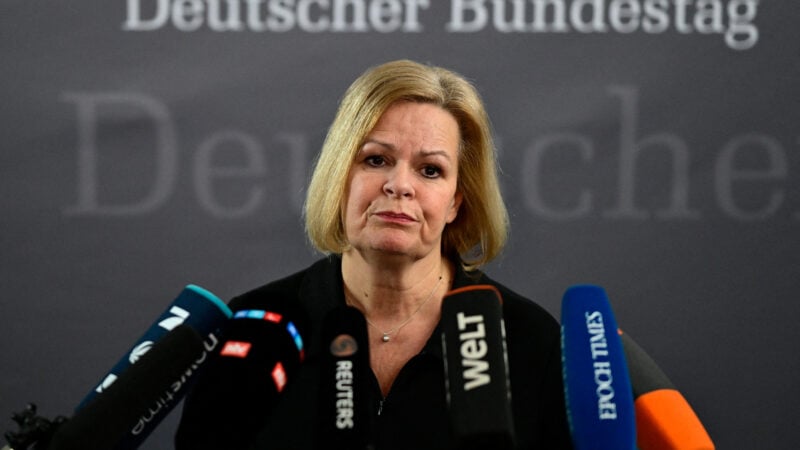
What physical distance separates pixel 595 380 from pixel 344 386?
23 cm

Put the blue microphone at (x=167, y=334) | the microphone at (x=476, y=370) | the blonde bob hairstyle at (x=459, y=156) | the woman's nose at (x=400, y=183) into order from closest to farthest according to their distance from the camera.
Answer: the microphone at (x=476, y=370) → the blue microphone at (x=167, y=334) → the woman's nose at (x=400, y=183) → the blonde bob hairstyle at (x=459, y=156)

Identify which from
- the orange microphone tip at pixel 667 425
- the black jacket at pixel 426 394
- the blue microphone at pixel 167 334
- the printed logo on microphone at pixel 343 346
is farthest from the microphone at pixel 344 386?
the orange microphone tip at pixel 667 425

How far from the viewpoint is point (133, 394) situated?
868 millimetres

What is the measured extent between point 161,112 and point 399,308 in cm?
103

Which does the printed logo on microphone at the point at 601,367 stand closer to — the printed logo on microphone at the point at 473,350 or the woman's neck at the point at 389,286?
the printed logo on microphone at the point at 473,350

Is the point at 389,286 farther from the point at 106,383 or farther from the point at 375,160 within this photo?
the point at 106,383

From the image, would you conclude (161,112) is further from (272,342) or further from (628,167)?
(272,342)

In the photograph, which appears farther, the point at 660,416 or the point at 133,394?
the point at 660,416

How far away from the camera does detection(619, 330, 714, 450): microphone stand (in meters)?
1.00

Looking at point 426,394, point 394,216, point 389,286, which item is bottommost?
point 426,394

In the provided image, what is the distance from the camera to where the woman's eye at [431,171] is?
133 cm

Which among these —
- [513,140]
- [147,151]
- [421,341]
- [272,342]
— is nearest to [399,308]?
[421,341]

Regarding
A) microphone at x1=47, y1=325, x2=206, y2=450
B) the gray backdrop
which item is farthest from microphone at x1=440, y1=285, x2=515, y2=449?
the gray backdrop

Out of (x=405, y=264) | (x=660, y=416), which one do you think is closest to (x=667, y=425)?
(x=660, y=416)
